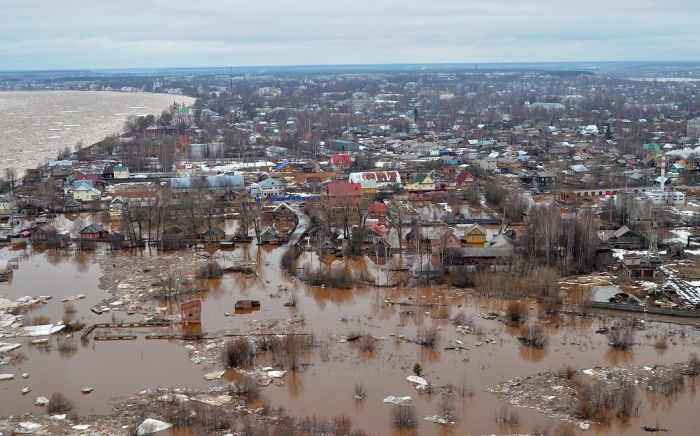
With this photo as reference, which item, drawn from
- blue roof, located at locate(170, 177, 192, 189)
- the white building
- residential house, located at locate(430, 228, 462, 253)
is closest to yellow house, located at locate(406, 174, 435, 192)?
the white building

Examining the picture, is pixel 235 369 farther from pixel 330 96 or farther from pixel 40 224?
pixel 330 96

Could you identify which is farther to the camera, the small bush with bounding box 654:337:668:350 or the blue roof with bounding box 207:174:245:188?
the blue roof with bounding box 207:174:245:188

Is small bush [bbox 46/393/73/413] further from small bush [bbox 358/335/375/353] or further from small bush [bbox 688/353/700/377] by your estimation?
small bush [bbox 688/353/700/377]

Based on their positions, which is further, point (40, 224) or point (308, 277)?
point (40, 224)

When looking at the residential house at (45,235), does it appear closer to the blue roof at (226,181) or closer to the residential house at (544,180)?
the blue roof at (226,181)

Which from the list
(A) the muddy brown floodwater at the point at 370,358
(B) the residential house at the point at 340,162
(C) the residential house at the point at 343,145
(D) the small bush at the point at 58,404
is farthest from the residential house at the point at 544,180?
(D) the small bush at the point at 58,404

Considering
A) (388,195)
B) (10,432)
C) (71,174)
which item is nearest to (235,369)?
(10,432)
